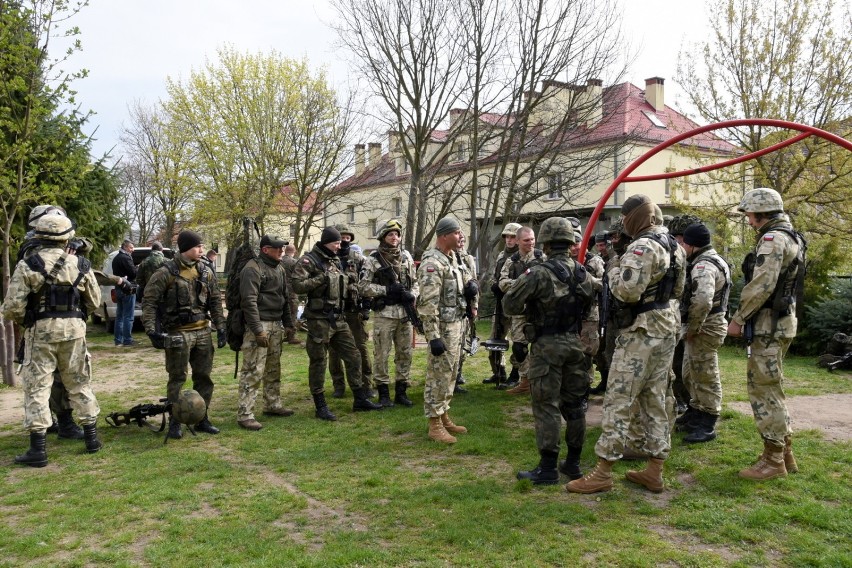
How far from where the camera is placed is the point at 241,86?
2747 centimetres

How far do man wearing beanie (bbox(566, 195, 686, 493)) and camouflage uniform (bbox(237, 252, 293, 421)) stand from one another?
3.74 m

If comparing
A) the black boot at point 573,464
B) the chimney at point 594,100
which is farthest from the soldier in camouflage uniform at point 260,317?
the chimney at point 594,100

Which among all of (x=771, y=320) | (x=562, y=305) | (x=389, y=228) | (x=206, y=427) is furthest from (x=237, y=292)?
(x=771, y=320)

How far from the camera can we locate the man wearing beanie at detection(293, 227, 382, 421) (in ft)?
24.8

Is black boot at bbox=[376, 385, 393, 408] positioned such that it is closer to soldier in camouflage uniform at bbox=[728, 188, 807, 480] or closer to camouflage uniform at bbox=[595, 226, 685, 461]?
camouflage uniform at bbox=[595, 226, 685, 461]

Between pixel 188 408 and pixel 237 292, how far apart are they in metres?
1.33

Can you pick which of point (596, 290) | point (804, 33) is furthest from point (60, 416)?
point (804, 33)

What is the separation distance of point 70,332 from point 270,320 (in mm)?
1983

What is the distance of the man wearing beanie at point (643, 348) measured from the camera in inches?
195

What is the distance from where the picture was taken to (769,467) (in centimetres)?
530

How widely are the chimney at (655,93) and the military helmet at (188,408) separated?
3315 cm

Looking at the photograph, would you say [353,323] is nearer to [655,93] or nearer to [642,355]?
[642,355]

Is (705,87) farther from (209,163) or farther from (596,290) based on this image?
(209,163)

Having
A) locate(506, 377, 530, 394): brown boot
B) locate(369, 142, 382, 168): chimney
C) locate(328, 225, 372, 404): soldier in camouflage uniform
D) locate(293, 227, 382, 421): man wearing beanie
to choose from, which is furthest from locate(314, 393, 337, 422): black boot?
locate(369, 142, 382, 168): chimney
